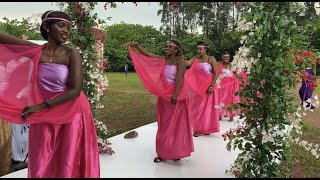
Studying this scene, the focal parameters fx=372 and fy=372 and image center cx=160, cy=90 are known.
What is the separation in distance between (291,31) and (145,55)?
2.81m

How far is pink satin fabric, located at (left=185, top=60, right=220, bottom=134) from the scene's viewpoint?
7598 millimetres

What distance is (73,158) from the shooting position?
360 cm

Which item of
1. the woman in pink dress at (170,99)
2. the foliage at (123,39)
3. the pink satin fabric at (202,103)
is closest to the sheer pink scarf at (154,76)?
the woman in pink dress at (170,99)

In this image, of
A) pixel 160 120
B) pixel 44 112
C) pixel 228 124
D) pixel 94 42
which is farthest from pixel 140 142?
pixel 44 112

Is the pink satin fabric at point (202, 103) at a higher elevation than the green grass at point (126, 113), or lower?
higher

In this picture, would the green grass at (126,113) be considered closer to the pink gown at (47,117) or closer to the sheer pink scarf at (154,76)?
the sheer pink scarf at (154,76)

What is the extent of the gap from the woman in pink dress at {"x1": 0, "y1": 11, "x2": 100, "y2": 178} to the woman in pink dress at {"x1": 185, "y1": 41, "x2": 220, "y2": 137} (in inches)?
162

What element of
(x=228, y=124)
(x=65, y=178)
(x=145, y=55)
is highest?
(x=145, y=55)

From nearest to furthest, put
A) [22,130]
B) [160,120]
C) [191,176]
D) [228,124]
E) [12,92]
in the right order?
[12,92], [191,176], [22,130], [160,120], [228,124]

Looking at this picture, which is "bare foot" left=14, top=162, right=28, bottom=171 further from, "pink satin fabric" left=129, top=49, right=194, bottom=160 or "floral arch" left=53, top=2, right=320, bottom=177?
"floral arch" left=53, top=2, right=320, bottom=177

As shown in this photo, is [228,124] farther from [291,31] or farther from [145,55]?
[291,31]

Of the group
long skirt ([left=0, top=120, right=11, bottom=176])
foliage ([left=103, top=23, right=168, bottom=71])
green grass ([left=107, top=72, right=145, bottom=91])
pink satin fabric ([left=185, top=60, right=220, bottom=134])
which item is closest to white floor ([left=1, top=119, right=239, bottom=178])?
long skirt ([left=0, top=120, right=11, bottom=176])

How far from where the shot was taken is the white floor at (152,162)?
16.9ft

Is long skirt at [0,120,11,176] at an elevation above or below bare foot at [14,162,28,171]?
above
